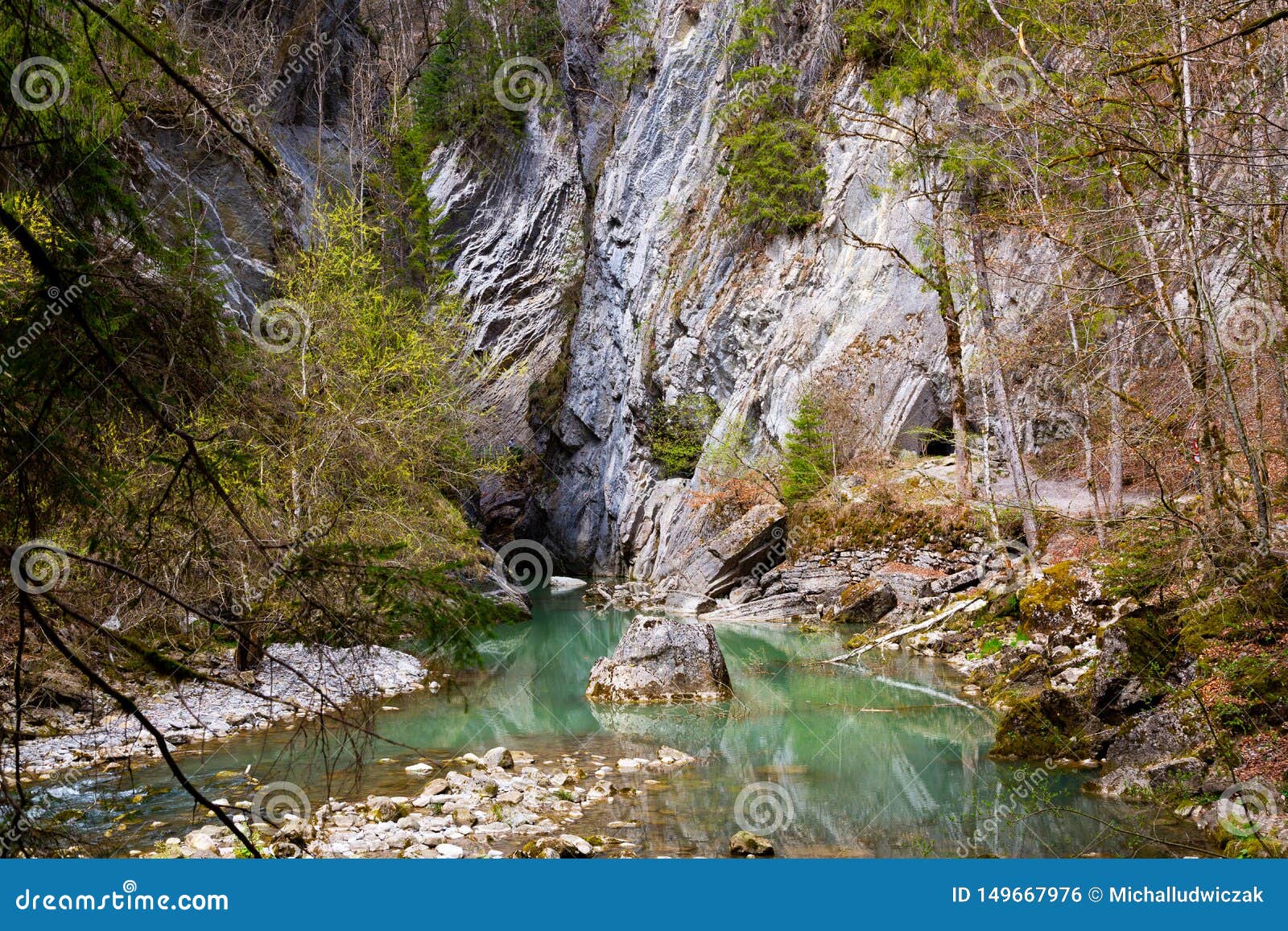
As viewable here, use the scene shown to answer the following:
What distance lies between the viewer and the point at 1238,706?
6168mm

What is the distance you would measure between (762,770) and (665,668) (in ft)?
10.8

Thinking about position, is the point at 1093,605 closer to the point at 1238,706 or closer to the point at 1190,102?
the point at 1238,706

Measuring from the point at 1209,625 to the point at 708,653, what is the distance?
586cm

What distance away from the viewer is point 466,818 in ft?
22.3

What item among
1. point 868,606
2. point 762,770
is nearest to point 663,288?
point 868,606

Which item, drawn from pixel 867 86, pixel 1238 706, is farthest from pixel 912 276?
pixel 1238 706

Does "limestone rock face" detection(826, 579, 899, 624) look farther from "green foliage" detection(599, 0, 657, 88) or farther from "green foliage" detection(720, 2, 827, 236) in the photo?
"green foliage" detection(599, 0, 657, 88)

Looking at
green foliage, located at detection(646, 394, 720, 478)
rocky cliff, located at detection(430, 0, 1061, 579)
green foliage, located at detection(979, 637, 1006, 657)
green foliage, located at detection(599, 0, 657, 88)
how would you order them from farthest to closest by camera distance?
1. green foliage, located at detection(599, 0, 657, 88)
2. green foliage, located at detection(646, 394, 720, 478)
3. rocky cliff, located at detection(430, 0, 1061, 579)
4. green foliage, located at detection(979, 637, 1006, 657)

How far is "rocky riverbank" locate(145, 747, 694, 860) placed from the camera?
19.3 ft

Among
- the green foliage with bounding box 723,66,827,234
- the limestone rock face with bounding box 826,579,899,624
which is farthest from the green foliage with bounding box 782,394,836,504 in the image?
the green foliage with bounding box 723,66,827,234

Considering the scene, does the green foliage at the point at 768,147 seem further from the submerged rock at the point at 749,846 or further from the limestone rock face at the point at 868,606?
the submerged rock at the point at 749,846

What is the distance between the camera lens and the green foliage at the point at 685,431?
27125 millimetres

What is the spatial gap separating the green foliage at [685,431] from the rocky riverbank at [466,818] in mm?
18777

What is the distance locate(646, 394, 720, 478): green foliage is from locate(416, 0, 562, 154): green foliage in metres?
14.6
